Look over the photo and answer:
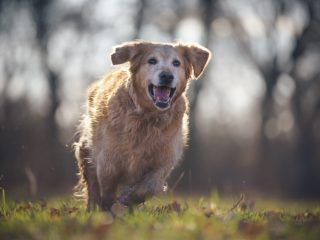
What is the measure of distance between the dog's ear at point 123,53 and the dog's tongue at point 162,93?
62 cm

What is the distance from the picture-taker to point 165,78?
23.0 feet

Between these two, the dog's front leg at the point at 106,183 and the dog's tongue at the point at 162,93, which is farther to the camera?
the dog's tongue at the point at 162,93

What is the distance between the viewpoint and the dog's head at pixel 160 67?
7.09 meters

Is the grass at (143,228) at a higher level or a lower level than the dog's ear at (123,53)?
lower

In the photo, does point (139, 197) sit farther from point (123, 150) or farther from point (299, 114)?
point (299, 114)

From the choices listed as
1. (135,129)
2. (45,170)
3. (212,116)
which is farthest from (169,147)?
(212,116)

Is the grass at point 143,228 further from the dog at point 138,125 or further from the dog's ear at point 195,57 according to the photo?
the dog's ear at point 195,57

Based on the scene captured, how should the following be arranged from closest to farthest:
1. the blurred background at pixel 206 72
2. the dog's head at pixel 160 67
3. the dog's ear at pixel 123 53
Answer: the dog's head at pixel 160 67, the dog's ear at pixel 123 53, the blurred background at pixel 206 72

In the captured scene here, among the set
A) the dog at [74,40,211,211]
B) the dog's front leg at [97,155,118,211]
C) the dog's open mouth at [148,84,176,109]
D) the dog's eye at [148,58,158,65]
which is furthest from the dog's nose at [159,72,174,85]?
the dog's front leg at [97,155,118,211]

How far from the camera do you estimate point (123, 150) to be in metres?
6.92

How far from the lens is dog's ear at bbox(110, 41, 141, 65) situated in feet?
24.7

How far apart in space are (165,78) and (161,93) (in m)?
0.23

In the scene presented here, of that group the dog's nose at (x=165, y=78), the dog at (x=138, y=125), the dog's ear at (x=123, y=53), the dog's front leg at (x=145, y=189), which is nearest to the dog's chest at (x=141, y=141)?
the dog at (x=138, y=125)

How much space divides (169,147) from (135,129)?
43 centimetres
